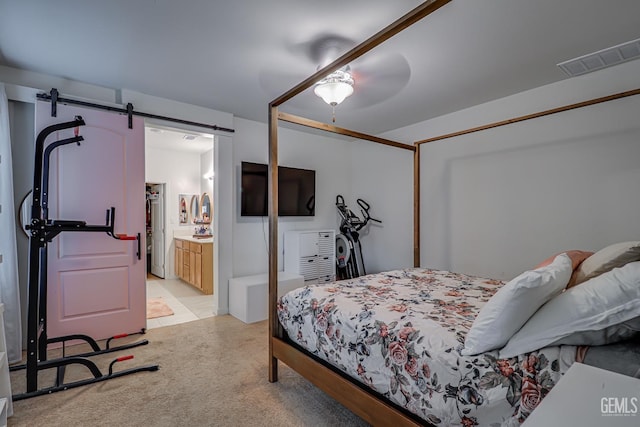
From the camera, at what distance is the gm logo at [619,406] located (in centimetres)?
65

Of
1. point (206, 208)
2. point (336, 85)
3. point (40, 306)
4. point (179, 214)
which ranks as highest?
point (336, 85)

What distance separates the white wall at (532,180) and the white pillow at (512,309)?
2.06 metres

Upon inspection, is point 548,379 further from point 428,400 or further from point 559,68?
point 559,68

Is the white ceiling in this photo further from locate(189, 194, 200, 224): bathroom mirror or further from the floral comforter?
locate(189, 194, 200, 224): bathroom mirror

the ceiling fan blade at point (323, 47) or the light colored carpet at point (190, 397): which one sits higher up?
the ceiling fan blade at point (323, 47)

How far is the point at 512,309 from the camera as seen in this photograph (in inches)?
48.3

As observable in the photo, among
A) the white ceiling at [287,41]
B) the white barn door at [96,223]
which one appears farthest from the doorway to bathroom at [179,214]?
the white ceiling at [287,41]

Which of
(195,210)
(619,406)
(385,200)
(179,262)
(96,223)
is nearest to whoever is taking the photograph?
(619,406)

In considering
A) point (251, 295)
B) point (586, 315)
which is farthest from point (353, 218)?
point (586, 315)

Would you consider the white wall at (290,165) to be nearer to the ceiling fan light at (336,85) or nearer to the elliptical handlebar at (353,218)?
the elliptical handlebar at (353,218)

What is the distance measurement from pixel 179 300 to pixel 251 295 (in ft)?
5.30

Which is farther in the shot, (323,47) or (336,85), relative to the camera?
(336,85)

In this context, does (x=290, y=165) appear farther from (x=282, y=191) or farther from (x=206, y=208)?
(x=206, y=208)

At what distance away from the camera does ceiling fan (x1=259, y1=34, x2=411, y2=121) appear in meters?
2.32
